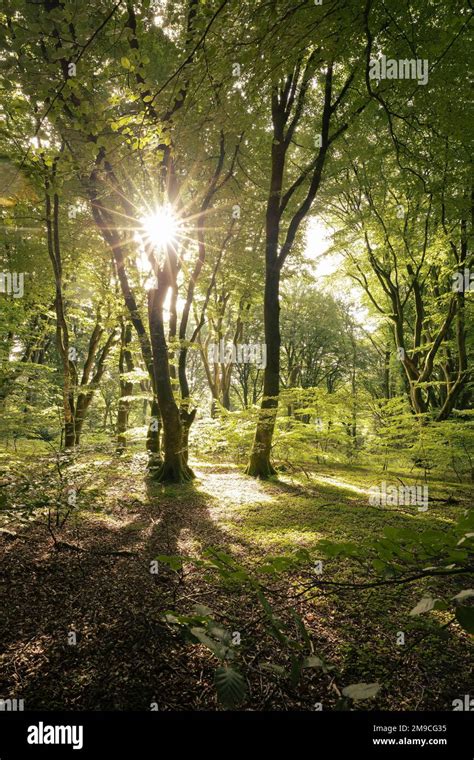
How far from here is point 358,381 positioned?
2819 centimetres

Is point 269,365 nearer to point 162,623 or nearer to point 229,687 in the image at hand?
point 162,623

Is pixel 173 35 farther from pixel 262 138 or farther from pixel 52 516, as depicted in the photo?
pixel 52 516

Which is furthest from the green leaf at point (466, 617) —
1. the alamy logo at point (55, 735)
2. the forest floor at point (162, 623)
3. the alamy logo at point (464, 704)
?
the alamy logo at point (55, 735)

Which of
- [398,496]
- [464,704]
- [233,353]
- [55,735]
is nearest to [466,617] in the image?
[464,704]

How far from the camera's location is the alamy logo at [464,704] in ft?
6.44

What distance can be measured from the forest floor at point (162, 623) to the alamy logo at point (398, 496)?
50.1 inches

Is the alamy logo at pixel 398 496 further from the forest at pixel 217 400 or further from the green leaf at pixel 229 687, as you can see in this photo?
the green leaf at pixel 229 687

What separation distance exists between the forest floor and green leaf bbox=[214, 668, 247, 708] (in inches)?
6.9

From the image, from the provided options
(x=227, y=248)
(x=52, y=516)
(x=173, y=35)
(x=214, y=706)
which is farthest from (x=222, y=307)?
(x=214, y=706)

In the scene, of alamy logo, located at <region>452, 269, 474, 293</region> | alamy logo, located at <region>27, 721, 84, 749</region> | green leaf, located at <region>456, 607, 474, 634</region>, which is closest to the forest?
green leaf, located at <region>456, 607, 474, 634</region>

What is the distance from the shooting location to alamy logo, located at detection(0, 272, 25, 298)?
11.8 meters

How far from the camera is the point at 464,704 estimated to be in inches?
78.1

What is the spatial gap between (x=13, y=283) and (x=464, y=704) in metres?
14.7

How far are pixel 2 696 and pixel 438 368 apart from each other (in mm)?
22124
